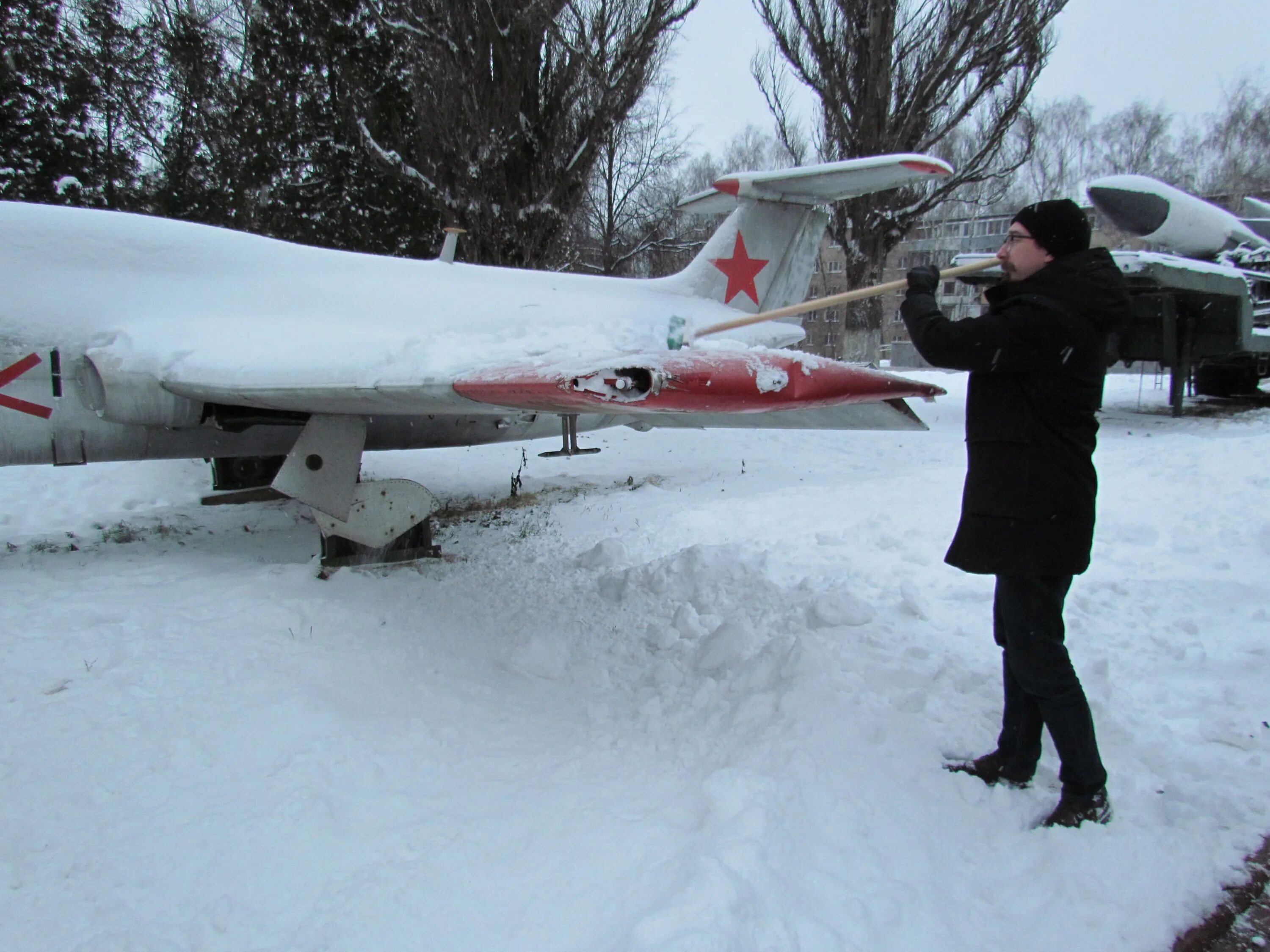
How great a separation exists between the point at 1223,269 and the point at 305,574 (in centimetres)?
1127

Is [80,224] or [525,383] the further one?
[80,224]

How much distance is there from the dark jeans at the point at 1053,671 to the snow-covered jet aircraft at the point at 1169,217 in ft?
28.1

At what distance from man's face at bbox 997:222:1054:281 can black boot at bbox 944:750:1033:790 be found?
1552 mm

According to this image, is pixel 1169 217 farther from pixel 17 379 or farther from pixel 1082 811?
pixel 17 379

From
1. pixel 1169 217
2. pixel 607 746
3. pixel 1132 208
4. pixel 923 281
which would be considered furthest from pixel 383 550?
pixel 1169 217

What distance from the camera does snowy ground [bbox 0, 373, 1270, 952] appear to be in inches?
75.9

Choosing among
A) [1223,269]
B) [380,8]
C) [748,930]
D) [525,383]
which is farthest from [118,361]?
[1223,269]

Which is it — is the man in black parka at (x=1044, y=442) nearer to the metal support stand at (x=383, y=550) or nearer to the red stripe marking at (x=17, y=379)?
the metal support stand at (x=383, y=550)

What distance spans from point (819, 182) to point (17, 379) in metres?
5.47

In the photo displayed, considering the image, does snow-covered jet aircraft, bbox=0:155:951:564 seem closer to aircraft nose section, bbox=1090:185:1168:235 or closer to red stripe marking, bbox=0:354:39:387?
red stripe marking, bbox=0:354:39:387

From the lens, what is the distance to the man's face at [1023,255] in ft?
7.17

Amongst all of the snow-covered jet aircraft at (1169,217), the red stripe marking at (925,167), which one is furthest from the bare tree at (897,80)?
the red stripe marking at (925,167)

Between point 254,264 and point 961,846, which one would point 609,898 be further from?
point 254,264

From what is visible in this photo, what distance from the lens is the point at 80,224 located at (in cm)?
448
